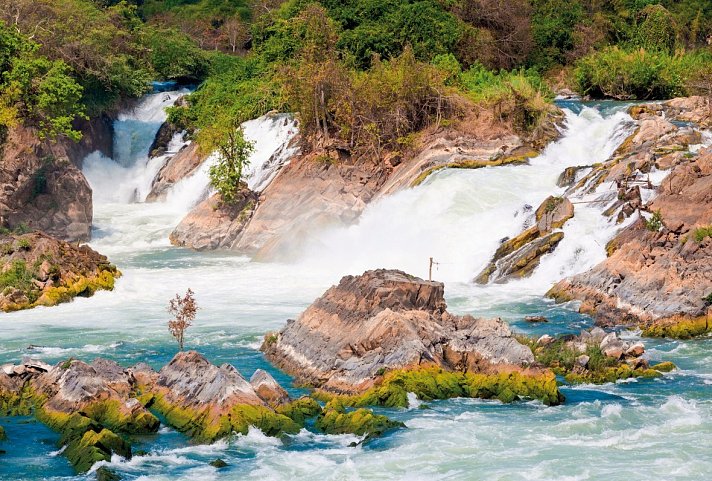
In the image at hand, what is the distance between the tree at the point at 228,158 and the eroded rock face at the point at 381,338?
17.5m

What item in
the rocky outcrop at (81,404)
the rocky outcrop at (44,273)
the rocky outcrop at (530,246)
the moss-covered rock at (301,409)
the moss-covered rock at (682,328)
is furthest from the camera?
the rocky outcrop at (530,246)

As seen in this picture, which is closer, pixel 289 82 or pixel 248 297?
pixel 248 297

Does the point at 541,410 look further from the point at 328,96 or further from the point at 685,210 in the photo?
the point at 328,96

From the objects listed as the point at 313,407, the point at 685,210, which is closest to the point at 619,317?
the point at 685,210

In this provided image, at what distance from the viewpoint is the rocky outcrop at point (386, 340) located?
1964 centimetres

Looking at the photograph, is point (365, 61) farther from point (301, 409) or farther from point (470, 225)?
point (301, 409)

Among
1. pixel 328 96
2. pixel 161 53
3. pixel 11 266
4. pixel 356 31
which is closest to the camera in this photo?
pixel 11 266

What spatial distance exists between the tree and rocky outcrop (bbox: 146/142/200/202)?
A: 3044 mm

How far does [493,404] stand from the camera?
1892cm

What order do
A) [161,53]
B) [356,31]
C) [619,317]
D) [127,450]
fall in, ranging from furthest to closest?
[161,53] → [356,31] → [619,317] → [127,450]

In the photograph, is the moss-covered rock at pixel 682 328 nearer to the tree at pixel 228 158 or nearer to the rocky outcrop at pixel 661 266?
the rocky outcrop at pixel 661 266

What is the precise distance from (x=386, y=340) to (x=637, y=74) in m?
30.4

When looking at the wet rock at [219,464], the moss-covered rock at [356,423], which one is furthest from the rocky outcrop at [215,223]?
the wet rock at [219,464]

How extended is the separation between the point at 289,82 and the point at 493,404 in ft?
87.6
